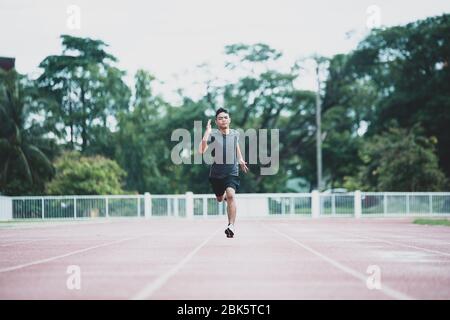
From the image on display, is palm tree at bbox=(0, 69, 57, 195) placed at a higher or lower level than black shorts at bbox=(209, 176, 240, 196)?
higher

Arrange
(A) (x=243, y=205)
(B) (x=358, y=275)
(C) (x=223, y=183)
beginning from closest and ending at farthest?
(B) (x=358, y=275) → (C) (x=223, y=183) → (A) (x=243, y=205)

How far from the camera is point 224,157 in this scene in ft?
38.5

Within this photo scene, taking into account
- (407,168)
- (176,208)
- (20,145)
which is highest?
(20,145)

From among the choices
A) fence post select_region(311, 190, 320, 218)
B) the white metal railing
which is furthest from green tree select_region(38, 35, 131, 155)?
fence post select_region(311, 190, 320, 218)

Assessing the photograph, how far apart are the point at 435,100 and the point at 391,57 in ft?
16.5

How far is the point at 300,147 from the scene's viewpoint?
177 feet

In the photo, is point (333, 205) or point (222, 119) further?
point (333, 205)

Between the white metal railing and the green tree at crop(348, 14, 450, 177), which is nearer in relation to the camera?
the white metal railing

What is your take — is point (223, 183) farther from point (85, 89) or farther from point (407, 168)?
point (85, 89)

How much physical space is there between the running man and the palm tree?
1163 inches

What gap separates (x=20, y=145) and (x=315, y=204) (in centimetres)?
1661

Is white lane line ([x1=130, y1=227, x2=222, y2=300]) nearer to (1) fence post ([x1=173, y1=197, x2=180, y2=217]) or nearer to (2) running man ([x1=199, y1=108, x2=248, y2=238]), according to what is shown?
(2) running man ([x1=199, y1=108, x2=248, y2=238])

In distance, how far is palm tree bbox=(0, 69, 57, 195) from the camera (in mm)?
39812

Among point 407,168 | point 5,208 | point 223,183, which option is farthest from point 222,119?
point 407,168
